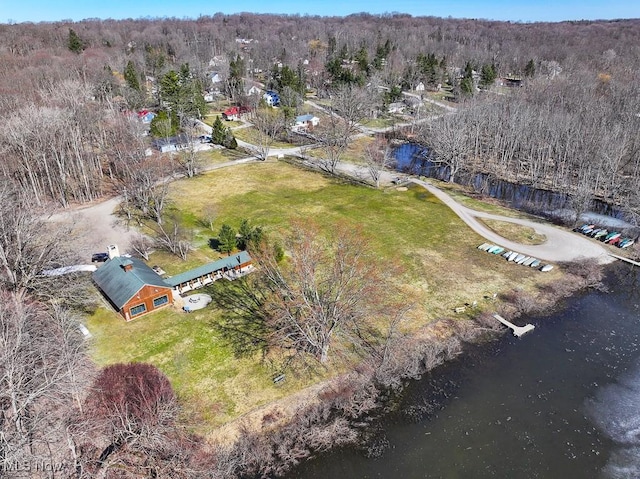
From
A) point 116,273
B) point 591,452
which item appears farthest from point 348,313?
point 116,273

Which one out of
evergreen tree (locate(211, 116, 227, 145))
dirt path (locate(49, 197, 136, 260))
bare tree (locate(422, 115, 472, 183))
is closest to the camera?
dirt path (locate(49, 197, 136, 260))

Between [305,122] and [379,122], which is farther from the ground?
[305,122]

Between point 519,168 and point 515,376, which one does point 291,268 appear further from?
point 519,168

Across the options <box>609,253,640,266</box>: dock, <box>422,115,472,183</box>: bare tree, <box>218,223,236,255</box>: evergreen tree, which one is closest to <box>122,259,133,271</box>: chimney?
<box>218,223,236,255</box>: evergreen tree

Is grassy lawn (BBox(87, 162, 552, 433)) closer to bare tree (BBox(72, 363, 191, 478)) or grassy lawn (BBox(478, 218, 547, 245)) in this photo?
bare tree (BBox(72, 363, 191, 478))

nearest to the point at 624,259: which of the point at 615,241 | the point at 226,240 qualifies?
the point at 615,241

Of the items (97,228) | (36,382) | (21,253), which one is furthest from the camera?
(97,228)

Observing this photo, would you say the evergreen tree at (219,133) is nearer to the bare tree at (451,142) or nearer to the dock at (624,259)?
the bare tree at (451,142)

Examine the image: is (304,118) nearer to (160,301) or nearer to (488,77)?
(488,77)
